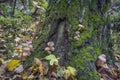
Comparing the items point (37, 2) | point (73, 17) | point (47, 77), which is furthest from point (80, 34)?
point (37, 2)

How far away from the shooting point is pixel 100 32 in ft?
10.6

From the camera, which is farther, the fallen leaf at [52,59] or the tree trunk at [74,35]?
the tree trunk at [74,35]

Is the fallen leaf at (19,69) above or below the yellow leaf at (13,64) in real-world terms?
below

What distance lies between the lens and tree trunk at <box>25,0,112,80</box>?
2.89 m

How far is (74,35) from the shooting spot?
295cm

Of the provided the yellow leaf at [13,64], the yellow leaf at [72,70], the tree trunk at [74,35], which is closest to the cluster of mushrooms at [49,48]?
the tree trunk at [74,35]

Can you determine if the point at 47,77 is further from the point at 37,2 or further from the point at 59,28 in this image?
the point at 37,2

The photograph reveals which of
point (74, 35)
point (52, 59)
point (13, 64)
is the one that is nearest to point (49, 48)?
point (52, 59)

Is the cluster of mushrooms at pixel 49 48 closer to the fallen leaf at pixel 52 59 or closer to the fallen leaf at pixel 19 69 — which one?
the fallen leaf at pixel 52 59

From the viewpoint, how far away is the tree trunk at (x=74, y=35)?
9.48 ft

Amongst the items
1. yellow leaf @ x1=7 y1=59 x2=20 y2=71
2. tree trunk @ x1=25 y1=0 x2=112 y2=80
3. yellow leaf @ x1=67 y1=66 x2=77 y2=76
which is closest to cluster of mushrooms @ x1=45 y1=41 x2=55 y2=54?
tree trunk @ x1=25 y1=0 x2=112 y2=80

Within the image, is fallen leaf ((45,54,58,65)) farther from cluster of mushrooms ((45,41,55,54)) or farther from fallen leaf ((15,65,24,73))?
fallen leaf ((15,65,24,73))

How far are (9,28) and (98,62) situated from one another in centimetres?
309

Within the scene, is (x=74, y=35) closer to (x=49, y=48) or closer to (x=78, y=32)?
(x=78, y=32)
